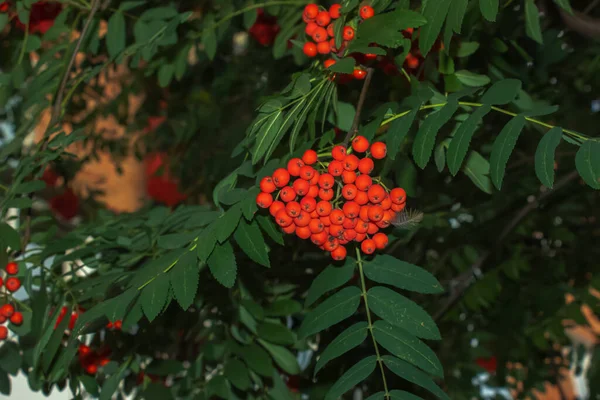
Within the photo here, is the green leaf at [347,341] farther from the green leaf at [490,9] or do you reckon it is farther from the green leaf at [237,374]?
the green leaf at [490,9]

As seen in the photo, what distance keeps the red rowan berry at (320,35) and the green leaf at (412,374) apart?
18.6 inches

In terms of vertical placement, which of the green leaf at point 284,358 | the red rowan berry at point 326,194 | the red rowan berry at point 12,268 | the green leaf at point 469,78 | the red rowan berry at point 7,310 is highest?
the red rowan berry at point 326,194

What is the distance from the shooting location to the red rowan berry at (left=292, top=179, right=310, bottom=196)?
0.95 meters

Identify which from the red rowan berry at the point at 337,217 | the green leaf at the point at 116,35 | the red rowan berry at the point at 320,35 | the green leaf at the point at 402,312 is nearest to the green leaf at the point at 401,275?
the green leaf at the point at 402,312

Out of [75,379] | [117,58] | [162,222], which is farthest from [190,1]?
[75,379]

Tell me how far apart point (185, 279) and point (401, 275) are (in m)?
0.30

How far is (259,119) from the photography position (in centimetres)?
99

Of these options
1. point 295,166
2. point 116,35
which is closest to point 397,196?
point 295,166

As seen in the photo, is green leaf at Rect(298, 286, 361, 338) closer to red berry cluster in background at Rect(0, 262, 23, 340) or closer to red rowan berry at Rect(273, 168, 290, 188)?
red rowan berry at Rect(273, 168, 290, 188)

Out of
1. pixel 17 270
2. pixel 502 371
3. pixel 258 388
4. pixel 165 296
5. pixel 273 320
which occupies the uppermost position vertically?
pixel 165 296

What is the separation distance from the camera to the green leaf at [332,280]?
42.0 inches

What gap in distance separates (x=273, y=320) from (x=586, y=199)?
1.02 metres

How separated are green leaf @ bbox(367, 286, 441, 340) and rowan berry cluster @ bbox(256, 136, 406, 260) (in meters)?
0.10

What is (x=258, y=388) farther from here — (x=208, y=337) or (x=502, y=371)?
(x=502, y=371)
